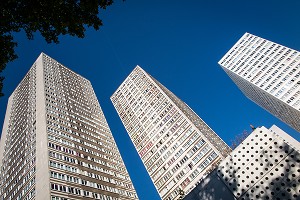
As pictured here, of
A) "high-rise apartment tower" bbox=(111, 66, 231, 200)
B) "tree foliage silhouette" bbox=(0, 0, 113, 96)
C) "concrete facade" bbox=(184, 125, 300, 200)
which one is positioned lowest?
"concrete facade" bbox=(184, 125, 300, 200)

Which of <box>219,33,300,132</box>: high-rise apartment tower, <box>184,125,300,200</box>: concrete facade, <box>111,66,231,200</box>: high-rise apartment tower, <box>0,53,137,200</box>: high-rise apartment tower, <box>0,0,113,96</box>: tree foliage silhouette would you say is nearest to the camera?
<box>184,125,300,200</box>: concrete facade

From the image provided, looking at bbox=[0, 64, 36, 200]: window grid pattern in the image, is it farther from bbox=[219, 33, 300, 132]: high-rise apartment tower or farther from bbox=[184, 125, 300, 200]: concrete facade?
bbox=[219, 33, 300, 132]: high-rise apartment tower

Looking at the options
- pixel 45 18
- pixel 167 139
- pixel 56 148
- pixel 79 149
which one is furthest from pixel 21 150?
pixel 45 18

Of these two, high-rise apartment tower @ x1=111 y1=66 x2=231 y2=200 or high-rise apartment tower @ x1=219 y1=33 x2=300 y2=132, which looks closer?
high-rise apartment tower @ x1=111 y1=66 x2=231 y2=200

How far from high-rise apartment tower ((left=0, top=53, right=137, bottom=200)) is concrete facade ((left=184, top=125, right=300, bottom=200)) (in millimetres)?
32833

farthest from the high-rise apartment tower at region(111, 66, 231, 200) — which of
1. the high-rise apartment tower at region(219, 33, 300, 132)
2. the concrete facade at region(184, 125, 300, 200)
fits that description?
the concrete facade at region(184, 125, 300, 200)

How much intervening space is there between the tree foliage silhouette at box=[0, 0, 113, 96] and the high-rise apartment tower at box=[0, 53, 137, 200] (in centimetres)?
2834

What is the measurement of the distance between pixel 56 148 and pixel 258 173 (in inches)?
1782

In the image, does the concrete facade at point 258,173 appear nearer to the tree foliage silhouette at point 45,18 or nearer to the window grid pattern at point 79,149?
the tree foliage silhouette at point 45,18

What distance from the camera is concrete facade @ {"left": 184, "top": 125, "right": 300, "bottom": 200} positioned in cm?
793

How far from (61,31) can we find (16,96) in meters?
84.0

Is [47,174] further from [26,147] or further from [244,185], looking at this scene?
[244,185]

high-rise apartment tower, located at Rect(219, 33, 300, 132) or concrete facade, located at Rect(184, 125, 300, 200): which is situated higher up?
high-rise apartment tower, located at Rect(219, 33, 300, 132)

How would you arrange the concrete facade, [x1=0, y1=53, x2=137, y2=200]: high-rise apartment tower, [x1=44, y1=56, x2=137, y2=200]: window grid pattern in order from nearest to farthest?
the concrete facade
[x1=0, y1=53, x2=137, y2=200]: high-rise apartment tower
[x1=44, y1=56, x2=137, y2=200]: window grid pattern
